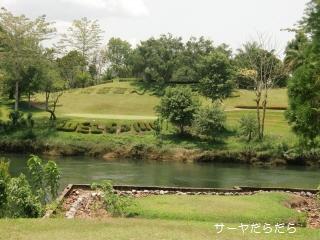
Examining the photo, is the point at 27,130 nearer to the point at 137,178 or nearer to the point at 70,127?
the point at 70,127

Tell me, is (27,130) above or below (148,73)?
below

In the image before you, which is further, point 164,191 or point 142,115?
point 142,115

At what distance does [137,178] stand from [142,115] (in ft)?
95.6

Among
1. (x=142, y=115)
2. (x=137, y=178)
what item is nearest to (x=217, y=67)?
(x=142, y=115)

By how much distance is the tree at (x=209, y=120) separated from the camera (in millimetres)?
49156

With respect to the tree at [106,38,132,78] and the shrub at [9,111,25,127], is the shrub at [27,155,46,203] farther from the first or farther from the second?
the tree at [106,38,132,78]

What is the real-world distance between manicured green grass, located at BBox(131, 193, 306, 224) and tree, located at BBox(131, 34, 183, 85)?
56.6m

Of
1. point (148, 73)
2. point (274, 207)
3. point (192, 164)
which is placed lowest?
point (192, 164)

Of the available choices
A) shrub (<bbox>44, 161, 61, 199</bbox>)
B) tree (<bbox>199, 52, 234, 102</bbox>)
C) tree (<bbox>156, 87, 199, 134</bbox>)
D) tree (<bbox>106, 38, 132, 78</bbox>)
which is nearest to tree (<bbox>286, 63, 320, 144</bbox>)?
shrub (<bbox>44, 161, 61, 199</bbox>)

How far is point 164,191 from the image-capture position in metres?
23.6

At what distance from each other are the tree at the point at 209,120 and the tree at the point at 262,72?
3.96m

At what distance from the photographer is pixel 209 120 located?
48844 millimetres

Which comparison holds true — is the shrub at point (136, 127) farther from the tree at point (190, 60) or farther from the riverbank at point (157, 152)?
the tree at point (190, 60)

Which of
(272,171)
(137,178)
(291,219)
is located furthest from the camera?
Answer: (272,171)
